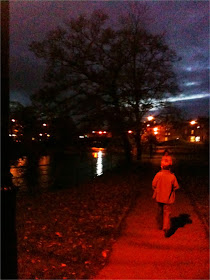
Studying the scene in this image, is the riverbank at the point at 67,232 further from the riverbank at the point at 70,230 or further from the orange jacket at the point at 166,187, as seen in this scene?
the orange jacket at the point at 166,187

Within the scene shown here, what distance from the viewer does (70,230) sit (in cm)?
773

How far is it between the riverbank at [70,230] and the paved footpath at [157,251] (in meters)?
0.23

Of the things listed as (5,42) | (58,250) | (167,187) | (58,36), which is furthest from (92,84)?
(5,42)

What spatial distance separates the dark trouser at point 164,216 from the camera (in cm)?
766

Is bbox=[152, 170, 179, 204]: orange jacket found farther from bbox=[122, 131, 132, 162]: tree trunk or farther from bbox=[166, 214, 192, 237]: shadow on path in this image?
bbox=[122, 131, 132, 162]: tree trunk

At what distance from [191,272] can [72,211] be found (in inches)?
186

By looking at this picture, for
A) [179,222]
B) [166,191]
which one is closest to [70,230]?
[166,191]

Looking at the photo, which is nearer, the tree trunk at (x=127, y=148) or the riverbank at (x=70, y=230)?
the riverbank at (x=70, y=230)

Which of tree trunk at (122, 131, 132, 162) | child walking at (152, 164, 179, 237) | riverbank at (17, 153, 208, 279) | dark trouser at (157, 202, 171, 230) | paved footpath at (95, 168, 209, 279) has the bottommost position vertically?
paved footpath at (95, 168, 209, 279)

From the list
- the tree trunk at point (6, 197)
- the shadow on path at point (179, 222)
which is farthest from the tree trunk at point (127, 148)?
the tree trunk at point (6, 197)

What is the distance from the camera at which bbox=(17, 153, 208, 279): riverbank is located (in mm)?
5602

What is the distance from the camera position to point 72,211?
387 inches

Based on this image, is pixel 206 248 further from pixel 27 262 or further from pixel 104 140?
pixel 104 140

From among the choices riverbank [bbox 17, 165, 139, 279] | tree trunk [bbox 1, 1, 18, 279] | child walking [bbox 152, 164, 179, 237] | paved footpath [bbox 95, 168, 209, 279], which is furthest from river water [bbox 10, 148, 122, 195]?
tree trunk [bbox 1, 1, 18, 279]
